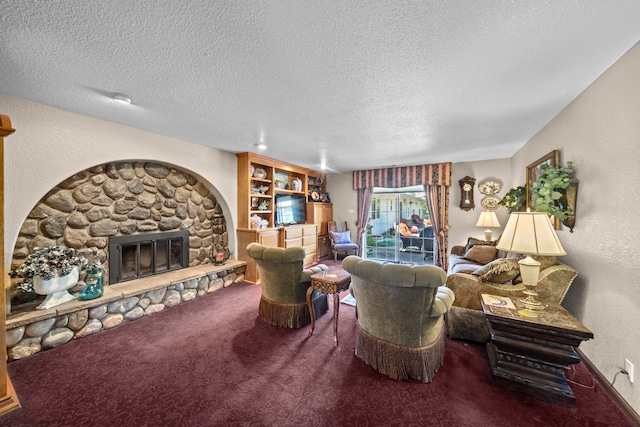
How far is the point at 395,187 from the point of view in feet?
18.7

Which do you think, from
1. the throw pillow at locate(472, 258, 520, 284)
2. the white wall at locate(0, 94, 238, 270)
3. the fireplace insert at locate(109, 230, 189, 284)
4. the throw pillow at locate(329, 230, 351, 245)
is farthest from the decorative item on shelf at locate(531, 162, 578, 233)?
the fireplace insert at locate(109, 230, 189, 284)

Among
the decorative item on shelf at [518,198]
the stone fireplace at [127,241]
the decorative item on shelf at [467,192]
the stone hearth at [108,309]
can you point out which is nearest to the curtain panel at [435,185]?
the decorative item on shelf at [467,192]

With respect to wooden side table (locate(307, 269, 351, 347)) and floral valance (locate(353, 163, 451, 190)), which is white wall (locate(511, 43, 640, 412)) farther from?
floral valance (locate(353, 163, 451, 190))

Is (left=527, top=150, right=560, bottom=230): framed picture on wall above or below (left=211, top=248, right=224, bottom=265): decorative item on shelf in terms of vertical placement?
above

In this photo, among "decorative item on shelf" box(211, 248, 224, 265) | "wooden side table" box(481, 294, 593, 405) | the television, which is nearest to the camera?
"wooden side table" box(481, 294, 593, 405)

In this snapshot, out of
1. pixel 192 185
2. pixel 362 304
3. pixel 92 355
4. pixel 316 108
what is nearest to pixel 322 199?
pixel 192 185

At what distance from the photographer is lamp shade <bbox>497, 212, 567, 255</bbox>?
69.1 inches

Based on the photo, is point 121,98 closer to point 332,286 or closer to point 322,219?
point 332,286

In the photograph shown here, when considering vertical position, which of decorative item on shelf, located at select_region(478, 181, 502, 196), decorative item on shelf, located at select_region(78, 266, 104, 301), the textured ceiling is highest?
the textured ceiling

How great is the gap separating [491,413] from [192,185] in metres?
4.53

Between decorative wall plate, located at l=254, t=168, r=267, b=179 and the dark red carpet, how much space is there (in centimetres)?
296

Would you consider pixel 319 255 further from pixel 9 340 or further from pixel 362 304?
pixel 9 340

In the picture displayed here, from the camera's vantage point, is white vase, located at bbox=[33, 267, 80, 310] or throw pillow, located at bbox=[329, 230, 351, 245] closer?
white vase, located at bbox=[33, 267, 80, 310]

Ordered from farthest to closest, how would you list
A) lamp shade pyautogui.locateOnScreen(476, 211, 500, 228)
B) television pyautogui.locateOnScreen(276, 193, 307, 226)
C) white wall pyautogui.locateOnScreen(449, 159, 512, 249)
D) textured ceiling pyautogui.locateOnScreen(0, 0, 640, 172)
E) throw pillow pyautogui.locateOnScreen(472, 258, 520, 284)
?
television pyautogui.locateOnScreen(276, 193, 307, 226)
white wall pyautogui.locateOnScreen(449, 159, 512, 249)
lamp shade pyautogui.locateOnScreen(476, 211, 500, 228)
throw pillow pyautogui.locateOnScreen(472, 258, 520, 284)
textured ceiling pyautogui.locateOnScreen(0, 0, 640, 172)
